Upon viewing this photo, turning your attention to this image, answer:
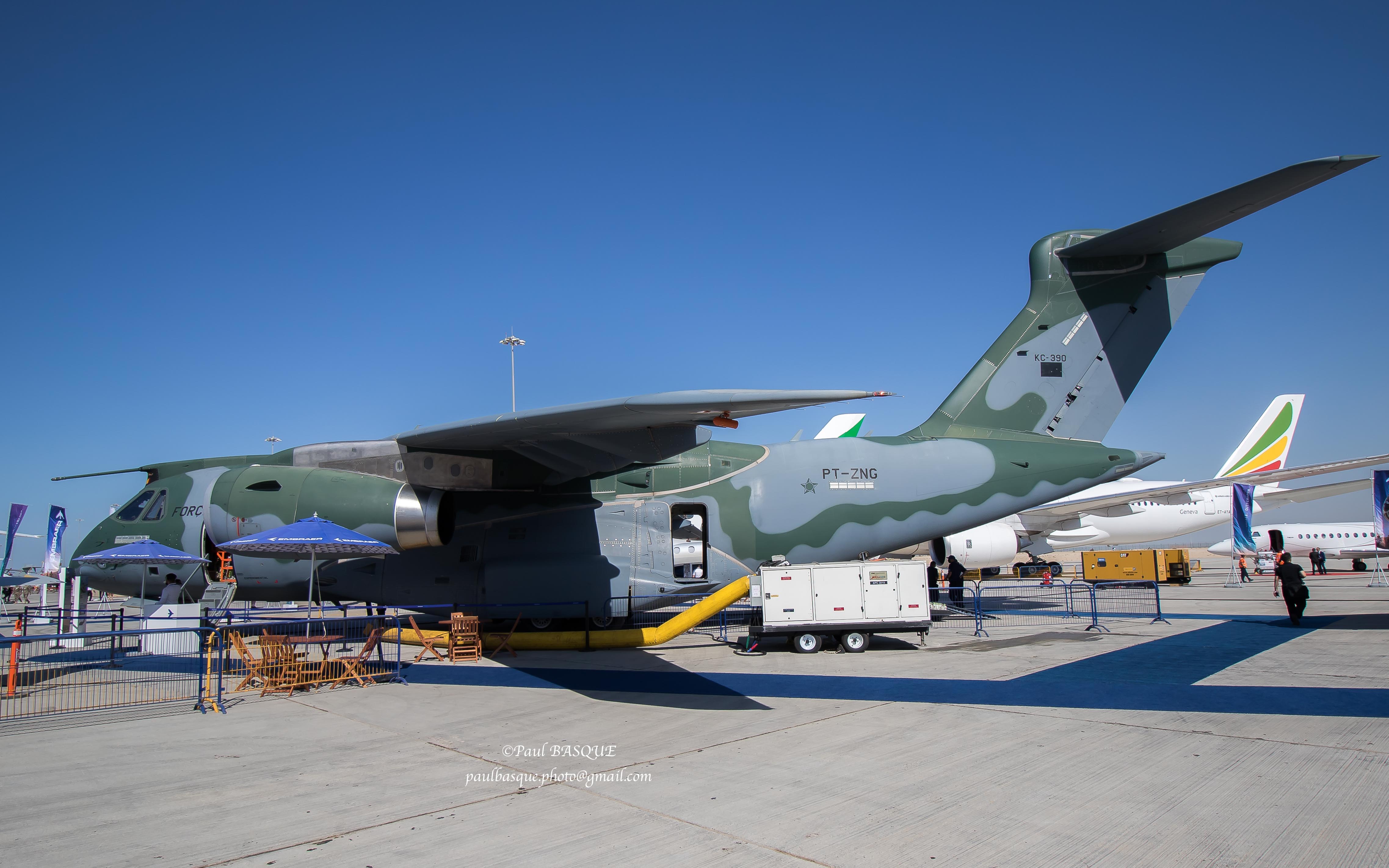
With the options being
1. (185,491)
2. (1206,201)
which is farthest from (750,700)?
(185,491)

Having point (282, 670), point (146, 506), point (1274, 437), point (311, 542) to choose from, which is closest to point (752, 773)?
point (282, 670)

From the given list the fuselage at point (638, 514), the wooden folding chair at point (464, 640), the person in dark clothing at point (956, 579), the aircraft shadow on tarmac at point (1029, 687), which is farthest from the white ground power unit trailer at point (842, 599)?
the person in dark clothing at point (956, 579)

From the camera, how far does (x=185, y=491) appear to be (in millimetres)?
12719

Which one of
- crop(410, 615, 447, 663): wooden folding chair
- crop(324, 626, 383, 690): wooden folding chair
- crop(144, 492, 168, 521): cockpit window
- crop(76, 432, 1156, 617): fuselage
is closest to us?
crop(324, 626, 383, 690): wooden folding chair

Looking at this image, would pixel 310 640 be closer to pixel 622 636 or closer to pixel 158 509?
pixel 622 636

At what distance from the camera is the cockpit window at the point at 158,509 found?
A: 12648 millimetres

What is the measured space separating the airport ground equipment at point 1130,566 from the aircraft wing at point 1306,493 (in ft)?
20.7

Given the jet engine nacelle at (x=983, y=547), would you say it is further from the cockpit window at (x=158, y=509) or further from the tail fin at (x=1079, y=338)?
the cockpit window at (x=158, y=509)

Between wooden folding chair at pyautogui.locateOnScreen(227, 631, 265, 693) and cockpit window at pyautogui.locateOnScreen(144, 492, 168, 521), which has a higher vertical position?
cockpit window at pyautogui.locateOnScreen(144, 492, 168, 521)

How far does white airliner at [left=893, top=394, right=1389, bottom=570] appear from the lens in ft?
84.9

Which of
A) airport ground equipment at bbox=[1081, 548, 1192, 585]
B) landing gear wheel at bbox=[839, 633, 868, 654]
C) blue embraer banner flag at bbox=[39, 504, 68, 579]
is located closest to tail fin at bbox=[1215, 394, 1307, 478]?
airport ground equipment at bbox=[1081, 548, 1192, 585]

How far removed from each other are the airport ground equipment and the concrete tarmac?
62.1 feet

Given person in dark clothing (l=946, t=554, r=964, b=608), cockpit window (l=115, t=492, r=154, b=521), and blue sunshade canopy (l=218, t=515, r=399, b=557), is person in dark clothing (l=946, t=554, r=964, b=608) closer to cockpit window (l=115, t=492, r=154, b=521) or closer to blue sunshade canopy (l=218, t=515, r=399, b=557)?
blue sunshade canopy (l=218, t=515, r=399, b=557)

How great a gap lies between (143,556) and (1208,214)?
15927mm
